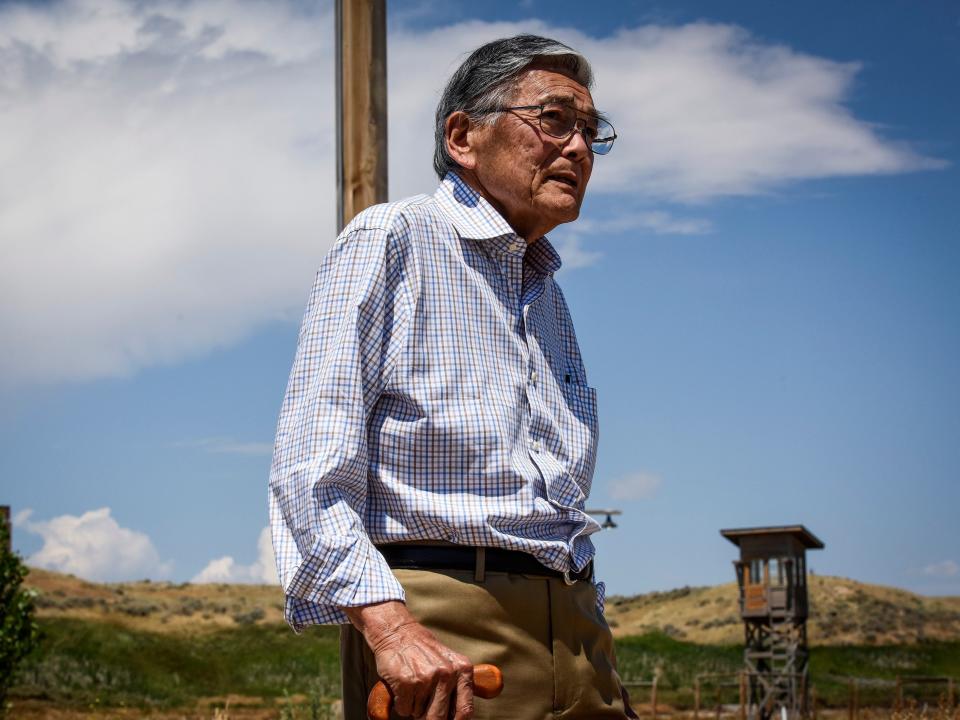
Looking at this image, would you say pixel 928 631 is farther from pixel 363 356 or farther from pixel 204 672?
pixel 363 356

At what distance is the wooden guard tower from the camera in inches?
744

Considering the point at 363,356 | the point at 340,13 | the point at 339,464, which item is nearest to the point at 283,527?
the point at 339,464

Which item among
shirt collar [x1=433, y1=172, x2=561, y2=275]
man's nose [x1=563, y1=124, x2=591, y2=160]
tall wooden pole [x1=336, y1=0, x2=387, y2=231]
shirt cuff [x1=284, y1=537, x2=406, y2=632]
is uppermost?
tall wooden pole [x1=336, y1=0, x2=387, y2=231]

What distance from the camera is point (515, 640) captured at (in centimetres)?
202

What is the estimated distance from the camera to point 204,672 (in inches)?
1027

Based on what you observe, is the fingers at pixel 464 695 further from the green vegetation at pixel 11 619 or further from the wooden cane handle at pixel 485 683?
the green vegetation at pixel 11 619

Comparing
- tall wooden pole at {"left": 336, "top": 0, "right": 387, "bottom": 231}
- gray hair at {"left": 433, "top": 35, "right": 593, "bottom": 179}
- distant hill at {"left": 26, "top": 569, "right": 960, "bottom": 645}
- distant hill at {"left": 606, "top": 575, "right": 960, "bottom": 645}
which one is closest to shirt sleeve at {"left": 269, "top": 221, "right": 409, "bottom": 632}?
gray hair at {"left": 433, "top": 35, "right": 593, "bottom": 179}

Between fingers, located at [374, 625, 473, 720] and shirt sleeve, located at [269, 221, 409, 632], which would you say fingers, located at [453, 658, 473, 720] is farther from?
shirt sleeve, located at [269, 221, 409, 632]

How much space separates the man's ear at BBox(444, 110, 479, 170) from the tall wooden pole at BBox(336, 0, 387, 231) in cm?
150

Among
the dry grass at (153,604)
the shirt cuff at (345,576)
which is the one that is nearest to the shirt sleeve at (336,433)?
the shirt cuff at (345,576)

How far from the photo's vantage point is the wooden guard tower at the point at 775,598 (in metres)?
18.9

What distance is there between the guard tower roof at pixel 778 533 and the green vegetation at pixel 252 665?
9.98 feet

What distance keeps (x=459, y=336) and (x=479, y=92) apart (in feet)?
1.91

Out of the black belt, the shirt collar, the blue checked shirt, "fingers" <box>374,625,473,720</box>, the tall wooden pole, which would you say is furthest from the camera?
the tall wooden pole
